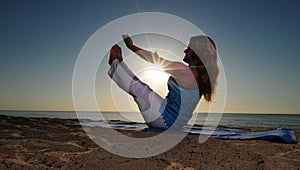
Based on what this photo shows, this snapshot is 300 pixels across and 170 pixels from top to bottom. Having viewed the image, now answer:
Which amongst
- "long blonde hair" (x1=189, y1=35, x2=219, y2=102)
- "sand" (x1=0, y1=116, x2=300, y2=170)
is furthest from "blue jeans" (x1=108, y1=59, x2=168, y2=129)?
"sand" (x1=0, y1=116, x2=300, y2=170)

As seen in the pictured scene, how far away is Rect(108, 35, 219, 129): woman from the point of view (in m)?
3.19

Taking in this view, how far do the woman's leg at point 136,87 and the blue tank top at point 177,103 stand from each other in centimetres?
16

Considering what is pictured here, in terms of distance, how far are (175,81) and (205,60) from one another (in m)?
0.56

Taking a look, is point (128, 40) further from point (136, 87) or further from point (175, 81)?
point (175, 81)

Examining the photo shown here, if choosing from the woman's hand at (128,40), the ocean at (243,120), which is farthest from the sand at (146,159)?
the ocean at (243,120)

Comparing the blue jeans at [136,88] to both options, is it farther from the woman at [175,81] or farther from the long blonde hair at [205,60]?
the long blonde hair at [205,60]

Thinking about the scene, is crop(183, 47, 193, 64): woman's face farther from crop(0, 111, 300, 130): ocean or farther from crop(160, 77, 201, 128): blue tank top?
crop(0, 111, 300, 130): ocean

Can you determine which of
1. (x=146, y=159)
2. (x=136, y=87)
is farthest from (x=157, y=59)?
(x=146, y=159)

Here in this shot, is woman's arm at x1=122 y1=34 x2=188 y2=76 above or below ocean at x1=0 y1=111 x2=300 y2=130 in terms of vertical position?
above

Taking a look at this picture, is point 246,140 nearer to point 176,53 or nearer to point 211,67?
point 211,67

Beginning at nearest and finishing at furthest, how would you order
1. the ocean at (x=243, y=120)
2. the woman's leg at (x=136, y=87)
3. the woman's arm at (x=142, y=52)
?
the woman's leg at (x=136, y=87) < the woman's arm at (x=142, y=52) < the ocean at (x=243, y=120)

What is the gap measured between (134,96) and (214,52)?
138 cm

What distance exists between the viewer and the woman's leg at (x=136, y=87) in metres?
3.13

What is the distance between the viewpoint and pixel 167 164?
173 cm
